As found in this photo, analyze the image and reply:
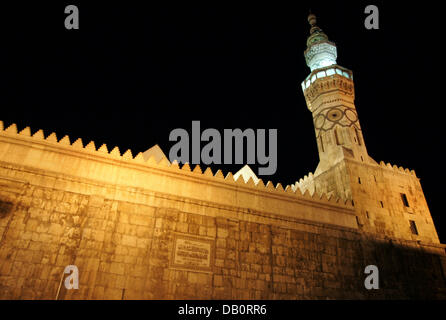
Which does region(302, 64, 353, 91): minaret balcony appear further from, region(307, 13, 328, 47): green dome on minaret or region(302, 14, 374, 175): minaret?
region(307, 13, 328, 47): green dome on minaret

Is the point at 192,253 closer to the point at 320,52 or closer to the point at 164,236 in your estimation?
the point at 164,236

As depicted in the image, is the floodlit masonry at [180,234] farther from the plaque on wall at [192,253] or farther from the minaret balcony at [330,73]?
the minaret balcony at [330,73]

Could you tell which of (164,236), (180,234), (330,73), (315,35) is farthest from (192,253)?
(315,35)

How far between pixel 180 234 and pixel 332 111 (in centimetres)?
1194

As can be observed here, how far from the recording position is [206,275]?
8625 mm

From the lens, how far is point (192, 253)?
8805 mm

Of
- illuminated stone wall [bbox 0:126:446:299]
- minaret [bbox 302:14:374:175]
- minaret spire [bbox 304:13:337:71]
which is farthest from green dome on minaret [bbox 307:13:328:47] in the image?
illuminated stone wall [bbox 0:126:446:299]

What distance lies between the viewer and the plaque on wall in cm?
860

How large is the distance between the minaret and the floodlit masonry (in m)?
2.63

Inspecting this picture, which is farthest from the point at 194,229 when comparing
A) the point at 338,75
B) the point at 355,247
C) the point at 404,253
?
the point at 338,75

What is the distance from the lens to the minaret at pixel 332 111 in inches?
584

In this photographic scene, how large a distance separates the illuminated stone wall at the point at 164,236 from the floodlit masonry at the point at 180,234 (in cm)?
3
